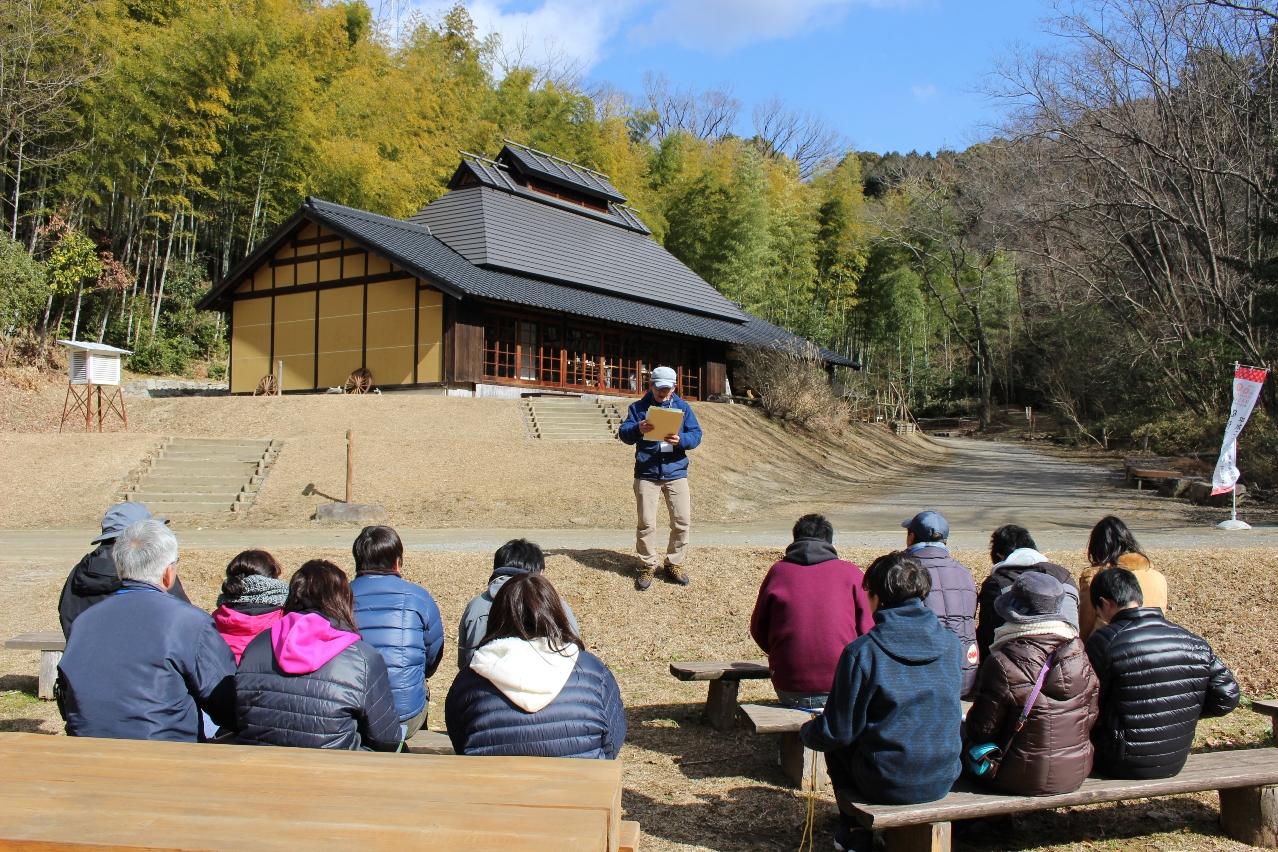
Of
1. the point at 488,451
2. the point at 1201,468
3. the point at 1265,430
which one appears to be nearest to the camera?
the point at 488,451

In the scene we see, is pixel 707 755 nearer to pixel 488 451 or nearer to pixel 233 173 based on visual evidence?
pixel 488 451

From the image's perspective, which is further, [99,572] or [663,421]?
[663,421]

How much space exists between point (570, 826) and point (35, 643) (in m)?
4.19

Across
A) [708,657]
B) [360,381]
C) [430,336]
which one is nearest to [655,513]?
[708,657]

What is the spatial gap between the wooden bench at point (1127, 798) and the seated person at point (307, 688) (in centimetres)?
154

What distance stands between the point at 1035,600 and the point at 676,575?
11.9 ft

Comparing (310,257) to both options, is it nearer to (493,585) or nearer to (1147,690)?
(493,585)

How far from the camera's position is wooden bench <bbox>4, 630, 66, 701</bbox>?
4.53m

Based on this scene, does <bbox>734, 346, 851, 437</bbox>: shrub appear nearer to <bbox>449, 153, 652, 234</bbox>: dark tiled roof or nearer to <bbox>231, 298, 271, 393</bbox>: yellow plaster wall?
<bbox>449, 153, 652, 234</bbox>: dark tiled roof

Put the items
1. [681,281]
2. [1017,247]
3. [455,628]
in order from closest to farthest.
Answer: [455,628], [1017,247], [681,281]

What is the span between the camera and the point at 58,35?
1841 cm

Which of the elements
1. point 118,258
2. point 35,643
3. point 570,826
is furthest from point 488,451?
point 118,258

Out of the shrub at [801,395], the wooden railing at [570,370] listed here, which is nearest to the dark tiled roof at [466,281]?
the wooden railing at [570,370]

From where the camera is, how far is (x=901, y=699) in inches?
109
